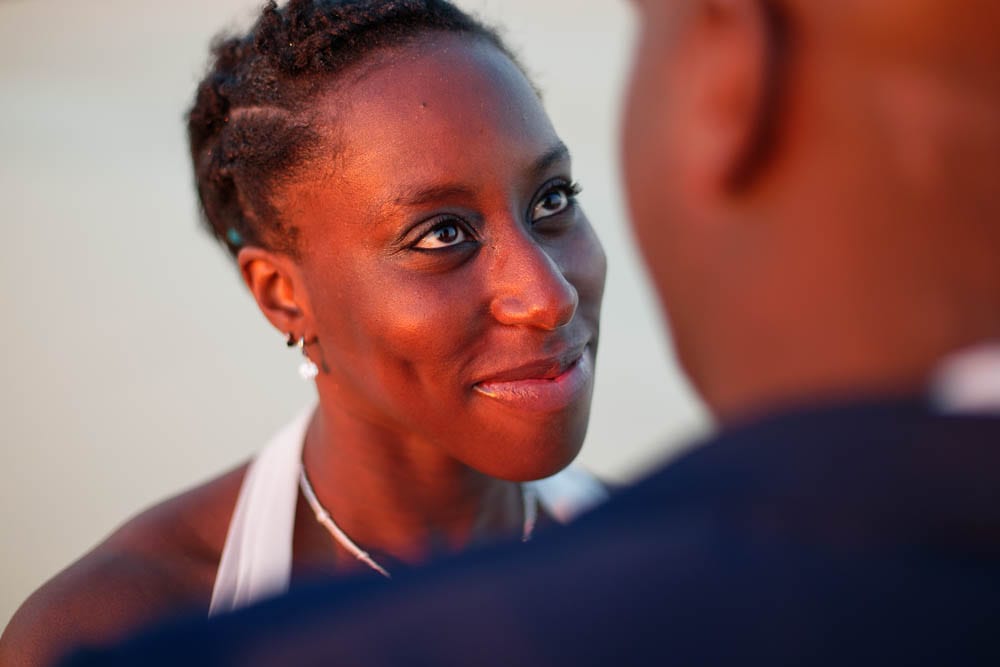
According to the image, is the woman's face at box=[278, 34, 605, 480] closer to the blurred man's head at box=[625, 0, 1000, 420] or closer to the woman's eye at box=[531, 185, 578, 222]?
the woman's eye at box=[531, 185, 578, 222]

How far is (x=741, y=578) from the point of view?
764mm

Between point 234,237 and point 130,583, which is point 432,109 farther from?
point 130,583

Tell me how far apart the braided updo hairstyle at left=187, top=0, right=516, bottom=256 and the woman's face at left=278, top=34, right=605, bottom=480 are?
0.06m

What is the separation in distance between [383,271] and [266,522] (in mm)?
805

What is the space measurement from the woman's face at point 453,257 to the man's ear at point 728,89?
1037 mm

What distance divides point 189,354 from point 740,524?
4.71m

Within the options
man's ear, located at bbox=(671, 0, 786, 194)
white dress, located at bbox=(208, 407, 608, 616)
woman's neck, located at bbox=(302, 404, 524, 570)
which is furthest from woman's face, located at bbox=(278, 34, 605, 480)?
man's ear, located at bbox=(671, 0, 786, 194)

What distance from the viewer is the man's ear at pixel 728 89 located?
0.88 meters

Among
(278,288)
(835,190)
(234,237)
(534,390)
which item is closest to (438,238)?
(534,390)

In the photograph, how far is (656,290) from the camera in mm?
989

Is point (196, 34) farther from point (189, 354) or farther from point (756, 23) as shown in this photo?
point (756, 23)

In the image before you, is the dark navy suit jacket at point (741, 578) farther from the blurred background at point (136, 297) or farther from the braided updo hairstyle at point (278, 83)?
the blurred background at point (136, 297)

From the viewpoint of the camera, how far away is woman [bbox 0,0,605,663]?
2004mm

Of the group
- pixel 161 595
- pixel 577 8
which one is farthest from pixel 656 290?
pixel 577 8
